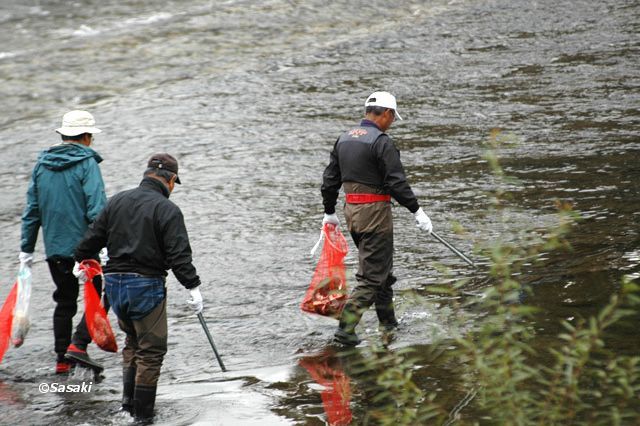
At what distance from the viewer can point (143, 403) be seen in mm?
6344

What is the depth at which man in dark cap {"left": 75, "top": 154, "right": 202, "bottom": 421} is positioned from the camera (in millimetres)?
6266

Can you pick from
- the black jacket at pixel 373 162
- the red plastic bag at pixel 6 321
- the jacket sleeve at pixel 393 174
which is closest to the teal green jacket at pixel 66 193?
the red plastic bag at pixel 6 321

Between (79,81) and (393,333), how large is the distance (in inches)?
453

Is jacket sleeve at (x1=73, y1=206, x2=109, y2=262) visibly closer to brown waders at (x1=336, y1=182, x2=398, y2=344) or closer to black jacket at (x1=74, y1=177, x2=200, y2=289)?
black jacket at (x1=74, y1=177, x2=200, y2=289)

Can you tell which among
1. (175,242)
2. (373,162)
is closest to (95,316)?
(175,242)

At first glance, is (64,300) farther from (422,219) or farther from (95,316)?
(422,219)

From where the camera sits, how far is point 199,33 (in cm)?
1981

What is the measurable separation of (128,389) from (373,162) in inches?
98.3

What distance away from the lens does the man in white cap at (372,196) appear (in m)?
7.33

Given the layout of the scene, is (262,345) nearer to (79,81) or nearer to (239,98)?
(239,98)

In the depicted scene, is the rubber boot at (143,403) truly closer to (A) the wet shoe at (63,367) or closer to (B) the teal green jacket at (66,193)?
(A) the wet shoe at (63,367)

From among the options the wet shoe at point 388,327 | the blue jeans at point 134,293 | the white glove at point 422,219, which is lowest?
the wet shoe at point 388,327

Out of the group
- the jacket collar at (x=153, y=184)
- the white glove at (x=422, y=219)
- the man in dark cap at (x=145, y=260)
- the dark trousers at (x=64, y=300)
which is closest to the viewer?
the man in dark cap at (x=145, y=260)

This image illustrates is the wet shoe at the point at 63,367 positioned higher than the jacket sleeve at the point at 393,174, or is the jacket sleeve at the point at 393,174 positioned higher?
the jacket sleeve at the point at 393,174
